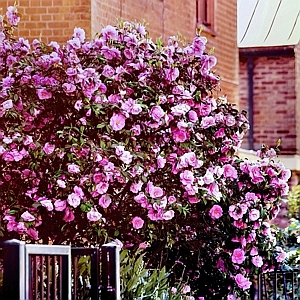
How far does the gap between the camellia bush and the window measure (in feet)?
14.8

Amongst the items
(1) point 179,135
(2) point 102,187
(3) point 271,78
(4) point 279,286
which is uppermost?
(3) point 271,78

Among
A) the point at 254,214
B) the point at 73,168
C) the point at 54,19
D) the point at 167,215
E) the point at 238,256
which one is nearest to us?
the point at 73,168

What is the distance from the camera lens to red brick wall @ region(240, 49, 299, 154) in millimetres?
16062

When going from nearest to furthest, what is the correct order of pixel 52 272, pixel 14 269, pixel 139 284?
pixel 14 269
pixel 52 272
pixel 139 284

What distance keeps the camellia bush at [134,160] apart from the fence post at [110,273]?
131 cm

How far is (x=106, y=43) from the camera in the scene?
7.63 metres

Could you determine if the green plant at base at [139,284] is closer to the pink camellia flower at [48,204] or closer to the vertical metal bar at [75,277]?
the pink camellia flower at [48,204]

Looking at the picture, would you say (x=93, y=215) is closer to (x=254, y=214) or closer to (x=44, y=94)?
(x=44, y=94)

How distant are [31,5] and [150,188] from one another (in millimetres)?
2829

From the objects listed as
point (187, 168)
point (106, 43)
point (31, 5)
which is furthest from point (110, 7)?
point (187, 168)

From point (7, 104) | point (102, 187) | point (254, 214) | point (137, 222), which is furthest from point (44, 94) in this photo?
point (254, 214)

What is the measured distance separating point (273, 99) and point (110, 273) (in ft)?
36.0

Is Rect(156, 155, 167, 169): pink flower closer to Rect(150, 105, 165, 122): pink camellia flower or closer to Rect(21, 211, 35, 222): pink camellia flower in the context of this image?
Rect(150, 105, 165, 122): pink camellia flower

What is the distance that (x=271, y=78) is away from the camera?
16234 mm
